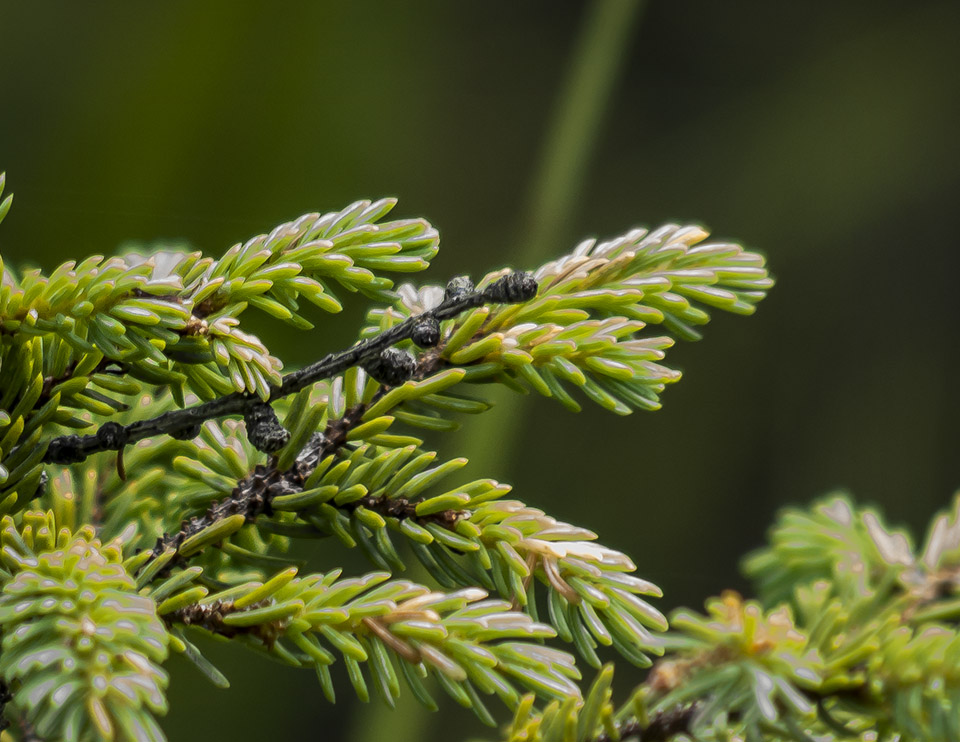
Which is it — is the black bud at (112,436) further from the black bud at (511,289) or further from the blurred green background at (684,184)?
the blurred green background at (684,184)

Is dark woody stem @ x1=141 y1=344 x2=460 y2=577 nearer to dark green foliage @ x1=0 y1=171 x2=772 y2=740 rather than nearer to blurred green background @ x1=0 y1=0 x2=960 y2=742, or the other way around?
dark green foliage @ x1=0 y1=171 x2=772 y2=740

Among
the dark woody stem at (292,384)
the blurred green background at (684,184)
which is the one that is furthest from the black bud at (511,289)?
the blurred green background at (684,184)

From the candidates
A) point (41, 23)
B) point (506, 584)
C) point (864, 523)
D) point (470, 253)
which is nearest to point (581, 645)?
point (506, 584)

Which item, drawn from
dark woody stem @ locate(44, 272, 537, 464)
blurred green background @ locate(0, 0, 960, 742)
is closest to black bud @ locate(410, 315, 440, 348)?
dark woody stem @ locate(44, 272, 537, 464)

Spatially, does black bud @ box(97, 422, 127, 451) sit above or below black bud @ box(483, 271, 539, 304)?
below

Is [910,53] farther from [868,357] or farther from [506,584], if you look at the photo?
[506,584]

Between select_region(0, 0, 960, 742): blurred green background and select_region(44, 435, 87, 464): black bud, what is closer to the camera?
select_region(44, 435, 87, 464): black bud

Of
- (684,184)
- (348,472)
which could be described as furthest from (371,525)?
(684,184)
